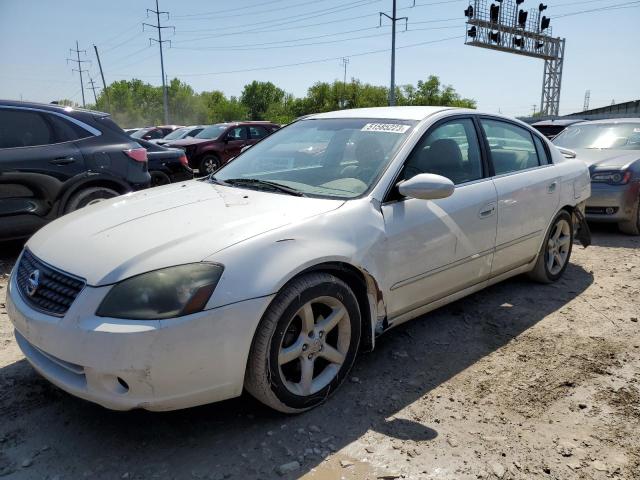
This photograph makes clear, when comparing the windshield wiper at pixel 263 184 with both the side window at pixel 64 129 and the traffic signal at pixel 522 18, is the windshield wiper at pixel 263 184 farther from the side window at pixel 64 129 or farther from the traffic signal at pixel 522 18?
the traffic signal at pixel 522 18

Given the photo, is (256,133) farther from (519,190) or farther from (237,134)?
(519,190)

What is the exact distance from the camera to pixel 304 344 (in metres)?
2.62

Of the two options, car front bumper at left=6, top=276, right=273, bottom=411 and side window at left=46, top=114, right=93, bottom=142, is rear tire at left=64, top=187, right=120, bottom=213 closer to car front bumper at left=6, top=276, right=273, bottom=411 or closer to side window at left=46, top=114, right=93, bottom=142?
side window at left=46, top=114, right=93, bottom=142

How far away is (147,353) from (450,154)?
2.40m

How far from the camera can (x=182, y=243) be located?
7.87ft

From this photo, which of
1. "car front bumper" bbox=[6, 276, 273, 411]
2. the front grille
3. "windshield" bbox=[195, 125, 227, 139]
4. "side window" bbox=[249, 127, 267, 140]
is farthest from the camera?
"side window" bbox=[249, 127, 267, 140]

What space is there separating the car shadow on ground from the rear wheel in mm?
11706

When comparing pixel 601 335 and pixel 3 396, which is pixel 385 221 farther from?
pixel 3 396

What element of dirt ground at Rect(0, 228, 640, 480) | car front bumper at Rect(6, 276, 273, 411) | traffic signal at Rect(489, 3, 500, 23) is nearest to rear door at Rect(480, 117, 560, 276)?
dirt ground at Rect(0, 228, 640, 480)

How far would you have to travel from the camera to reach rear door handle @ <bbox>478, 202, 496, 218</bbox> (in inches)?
140

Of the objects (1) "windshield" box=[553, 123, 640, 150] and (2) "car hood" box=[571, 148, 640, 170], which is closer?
(2) "car hood" box=[571, 148, 640, 170]

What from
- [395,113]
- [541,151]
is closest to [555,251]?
[541,151]

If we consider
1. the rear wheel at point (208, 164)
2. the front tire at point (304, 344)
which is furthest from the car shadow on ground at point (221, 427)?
the rear wheel at point (208, 164)

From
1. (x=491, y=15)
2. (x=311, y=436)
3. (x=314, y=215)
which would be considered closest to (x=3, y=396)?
(x=311, y=436)
